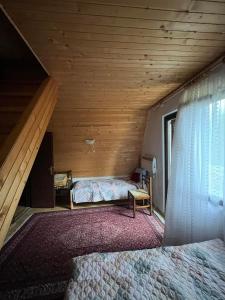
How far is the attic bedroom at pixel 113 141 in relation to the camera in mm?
1263

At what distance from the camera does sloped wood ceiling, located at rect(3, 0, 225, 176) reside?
4.07ft

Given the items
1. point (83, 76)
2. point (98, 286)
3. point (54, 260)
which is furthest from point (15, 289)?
point (83, 76)

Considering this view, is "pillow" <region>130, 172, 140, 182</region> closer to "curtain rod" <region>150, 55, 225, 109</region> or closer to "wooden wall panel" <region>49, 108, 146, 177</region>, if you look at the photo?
"wooden wall panel" <region>49, 108, 146, 177</region>

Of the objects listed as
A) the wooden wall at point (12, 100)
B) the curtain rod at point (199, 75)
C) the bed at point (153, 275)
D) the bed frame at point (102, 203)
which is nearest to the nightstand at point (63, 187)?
the bed frame at point (102, 203)

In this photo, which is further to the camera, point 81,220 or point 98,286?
point 81,220

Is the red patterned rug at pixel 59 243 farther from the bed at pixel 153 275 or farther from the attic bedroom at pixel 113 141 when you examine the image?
the bed at pixel 153 275

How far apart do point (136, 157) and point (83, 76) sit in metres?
2.80

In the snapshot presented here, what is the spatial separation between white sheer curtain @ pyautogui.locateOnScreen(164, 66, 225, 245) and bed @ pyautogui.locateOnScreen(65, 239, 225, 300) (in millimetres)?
479

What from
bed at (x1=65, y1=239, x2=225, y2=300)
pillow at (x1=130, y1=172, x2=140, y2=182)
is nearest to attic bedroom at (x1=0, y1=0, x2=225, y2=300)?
bed at (x1=65, y1=239, x2=225, y2=300)

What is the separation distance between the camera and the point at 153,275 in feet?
4.11

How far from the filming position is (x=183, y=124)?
2338 millimetres

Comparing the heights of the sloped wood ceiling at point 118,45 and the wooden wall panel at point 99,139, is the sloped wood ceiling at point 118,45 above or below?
above

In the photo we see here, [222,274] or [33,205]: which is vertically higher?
[222,274]

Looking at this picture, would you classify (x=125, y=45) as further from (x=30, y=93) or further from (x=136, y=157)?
(x=136, y=157)
